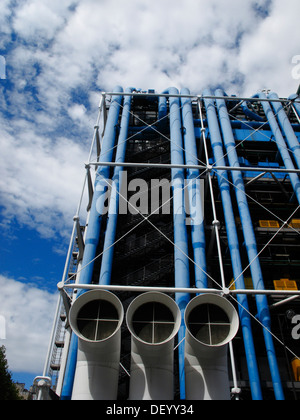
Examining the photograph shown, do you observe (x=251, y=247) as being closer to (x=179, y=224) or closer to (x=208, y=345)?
(x=179, y=224)

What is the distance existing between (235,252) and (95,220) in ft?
23.6

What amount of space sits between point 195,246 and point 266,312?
4.25 meters

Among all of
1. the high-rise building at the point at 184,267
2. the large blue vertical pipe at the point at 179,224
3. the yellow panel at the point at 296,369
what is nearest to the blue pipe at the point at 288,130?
the high-rise building at the point at 184,267

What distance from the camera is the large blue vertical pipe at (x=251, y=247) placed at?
1217 centimetres

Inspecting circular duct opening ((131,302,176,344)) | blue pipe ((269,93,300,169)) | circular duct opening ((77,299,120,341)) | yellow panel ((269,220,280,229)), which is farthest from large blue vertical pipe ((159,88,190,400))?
blue pipe ((269,93,300,169))

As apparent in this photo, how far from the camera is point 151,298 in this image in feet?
33.7

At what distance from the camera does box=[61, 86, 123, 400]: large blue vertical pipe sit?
11.8m

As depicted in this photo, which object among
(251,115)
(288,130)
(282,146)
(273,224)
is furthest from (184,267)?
(251,115)

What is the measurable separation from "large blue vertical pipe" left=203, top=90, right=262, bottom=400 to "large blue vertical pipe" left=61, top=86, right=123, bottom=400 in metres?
6.38

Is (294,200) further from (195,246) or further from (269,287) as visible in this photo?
(195,246)

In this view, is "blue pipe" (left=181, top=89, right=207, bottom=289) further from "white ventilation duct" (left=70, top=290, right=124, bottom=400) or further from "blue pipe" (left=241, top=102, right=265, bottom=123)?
"blue pipe" (left=241, top=102, right=265, bottom=123)
